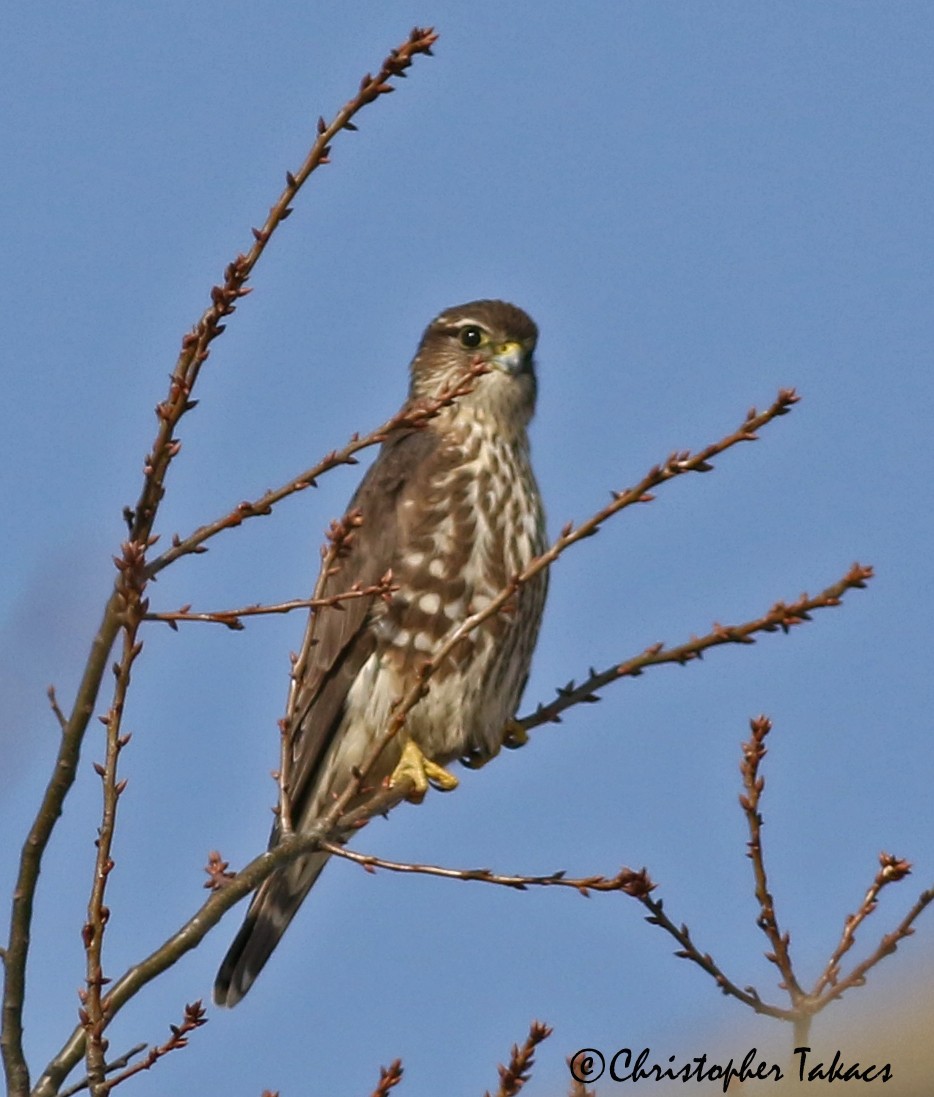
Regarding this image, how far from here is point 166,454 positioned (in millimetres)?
3029

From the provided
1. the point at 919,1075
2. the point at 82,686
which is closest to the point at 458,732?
the point at 82,686

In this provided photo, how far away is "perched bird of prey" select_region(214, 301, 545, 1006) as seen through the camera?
17.5 feet

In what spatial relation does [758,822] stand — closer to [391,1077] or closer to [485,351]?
[391,1077]

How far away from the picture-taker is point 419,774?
5.15 metres

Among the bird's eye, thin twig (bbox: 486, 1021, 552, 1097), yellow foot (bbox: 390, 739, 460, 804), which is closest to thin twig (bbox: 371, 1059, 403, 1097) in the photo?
thin twig (bbox: 486, 1021, 552, 1097)

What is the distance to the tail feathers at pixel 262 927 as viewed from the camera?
208 inches

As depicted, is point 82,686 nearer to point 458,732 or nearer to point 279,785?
point 279,785

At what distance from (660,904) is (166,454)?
1356 mm

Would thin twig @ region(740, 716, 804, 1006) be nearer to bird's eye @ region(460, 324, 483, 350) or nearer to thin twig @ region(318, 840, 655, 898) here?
thin twig @ region(318, 840, 655, 898)

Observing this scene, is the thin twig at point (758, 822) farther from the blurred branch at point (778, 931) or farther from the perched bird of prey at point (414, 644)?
the perched bird of prey at point (414, 644)

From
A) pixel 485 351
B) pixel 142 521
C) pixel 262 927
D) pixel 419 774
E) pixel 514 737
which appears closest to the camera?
pixel 142 521

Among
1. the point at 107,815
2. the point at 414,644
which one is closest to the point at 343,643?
the point at 414,644

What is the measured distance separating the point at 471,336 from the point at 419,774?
1.89m

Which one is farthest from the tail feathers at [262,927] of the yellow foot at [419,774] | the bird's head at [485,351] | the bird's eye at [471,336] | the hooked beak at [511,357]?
the bird's eye at [471,336]
